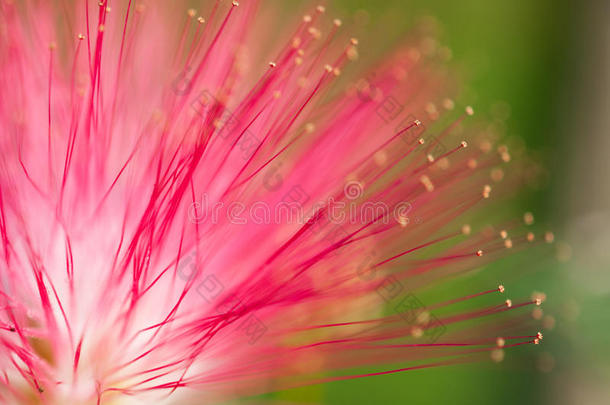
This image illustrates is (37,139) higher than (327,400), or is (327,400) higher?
(37,139)

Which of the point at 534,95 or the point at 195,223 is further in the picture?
the point at 534,95

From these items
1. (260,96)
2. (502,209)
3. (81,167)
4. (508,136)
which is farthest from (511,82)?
(81,167)

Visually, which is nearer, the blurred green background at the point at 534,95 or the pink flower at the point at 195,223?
the pink flower at the point at 195,223

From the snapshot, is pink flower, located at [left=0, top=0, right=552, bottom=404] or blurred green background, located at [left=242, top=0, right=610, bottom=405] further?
blurred green background, located at [left=242, top=0, right=610, bottom=405]

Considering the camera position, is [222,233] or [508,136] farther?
[508,136]

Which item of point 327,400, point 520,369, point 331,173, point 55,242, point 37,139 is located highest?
point 37,139

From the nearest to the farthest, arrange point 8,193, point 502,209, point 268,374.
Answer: point 8,193
point 268,374
point 502,209

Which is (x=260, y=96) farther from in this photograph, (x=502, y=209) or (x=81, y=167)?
(x=502, y=209)

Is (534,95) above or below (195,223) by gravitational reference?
below
